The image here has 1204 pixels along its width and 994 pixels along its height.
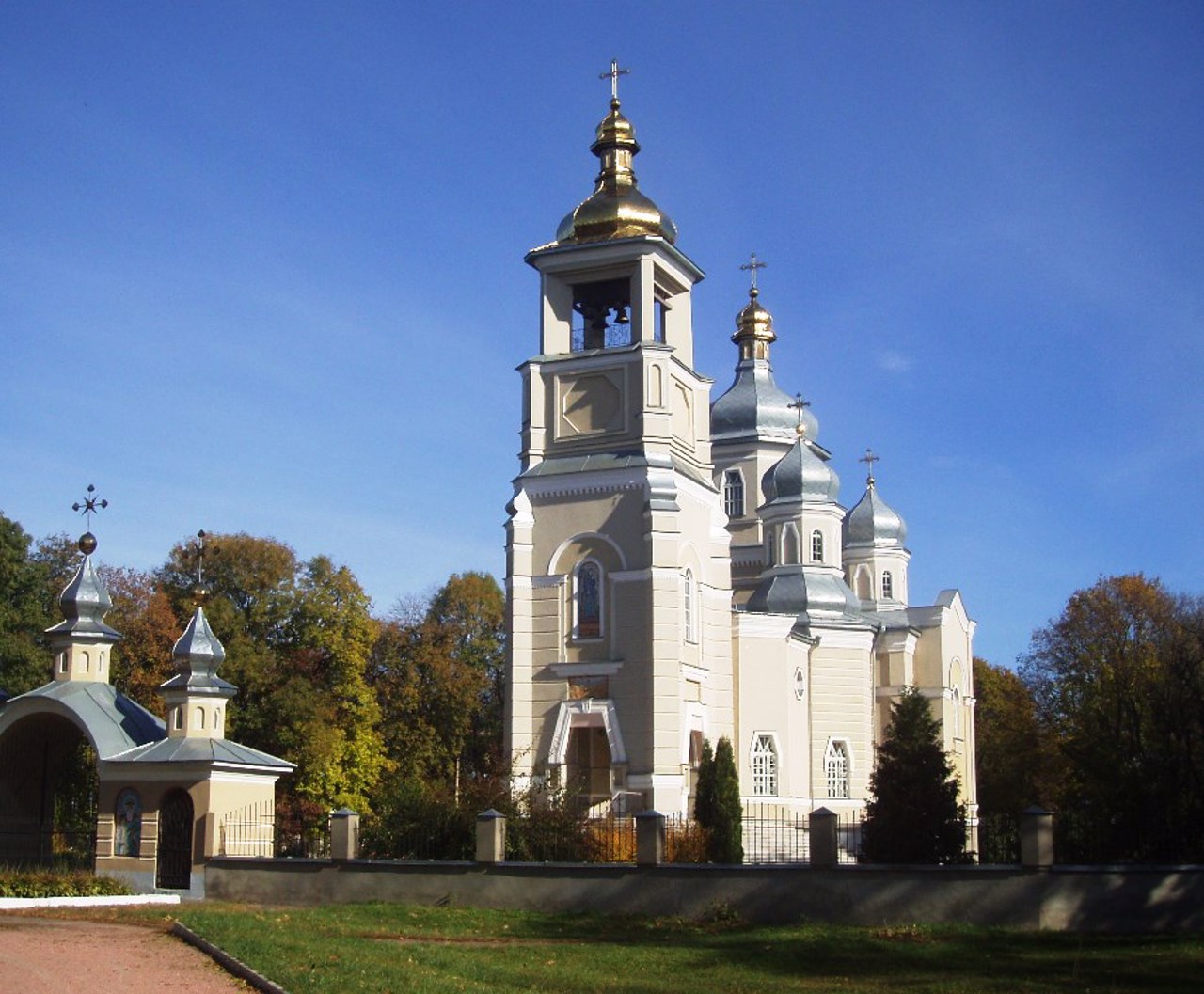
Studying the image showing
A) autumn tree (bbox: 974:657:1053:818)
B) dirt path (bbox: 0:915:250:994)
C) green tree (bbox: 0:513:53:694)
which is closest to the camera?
dirt path (bbox: 0:915:250:994)

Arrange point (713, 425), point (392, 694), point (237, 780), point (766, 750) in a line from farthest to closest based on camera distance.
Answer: point (713, 425) < point (392, 694) < point (766, 750) < point (237, 780)

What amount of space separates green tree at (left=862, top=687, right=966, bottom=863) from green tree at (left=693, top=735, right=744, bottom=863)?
127 inches

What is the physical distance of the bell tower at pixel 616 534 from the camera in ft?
97.7

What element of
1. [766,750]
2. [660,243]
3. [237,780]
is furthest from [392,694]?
[237,780]

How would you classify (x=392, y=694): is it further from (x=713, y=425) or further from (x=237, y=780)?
(x=237, y=780)

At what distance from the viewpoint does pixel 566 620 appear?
30797mm

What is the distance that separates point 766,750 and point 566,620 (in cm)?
669

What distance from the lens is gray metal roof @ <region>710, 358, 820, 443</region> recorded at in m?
45.8

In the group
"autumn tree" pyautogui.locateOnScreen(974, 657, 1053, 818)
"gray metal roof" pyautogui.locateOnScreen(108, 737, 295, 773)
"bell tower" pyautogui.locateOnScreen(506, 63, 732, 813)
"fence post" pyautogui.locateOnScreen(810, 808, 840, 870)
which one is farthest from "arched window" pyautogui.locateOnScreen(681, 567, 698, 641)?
"autumn tree" pyautogui.locateOnScreen(974, 657, 1053, 818)

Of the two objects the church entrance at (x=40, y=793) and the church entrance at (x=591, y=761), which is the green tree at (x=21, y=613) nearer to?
the church entrance at (x=40, y=793)

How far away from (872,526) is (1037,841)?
101 feet

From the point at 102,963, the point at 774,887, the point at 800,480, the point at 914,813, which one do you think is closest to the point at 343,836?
the point at 774,887

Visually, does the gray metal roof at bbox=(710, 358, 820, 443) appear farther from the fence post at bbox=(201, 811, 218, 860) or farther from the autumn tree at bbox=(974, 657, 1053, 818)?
the fence post at bbox=(201, 811, 218, 860)

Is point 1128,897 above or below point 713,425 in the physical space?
below
